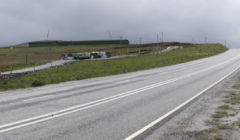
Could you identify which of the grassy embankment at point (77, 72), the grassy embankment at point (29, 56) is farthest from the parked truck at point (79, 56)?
the grassy embankment at point (77, 72)

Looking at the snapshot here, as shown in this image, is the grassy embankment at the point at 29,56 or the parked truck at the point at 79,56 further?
the parked truck at the point at 79,56

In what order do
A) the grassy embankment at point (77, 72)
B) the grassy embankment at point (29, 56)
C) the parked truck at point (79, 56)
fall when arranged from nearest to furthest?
Result: the grassy embankment at point (77, 72) → the grassy embankment at point (29, 56) → the parked truck at point (79, 56)

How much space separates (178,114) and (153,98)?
9.32 feet

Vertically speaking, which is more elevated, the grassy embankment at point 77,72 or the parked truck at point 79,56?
the parked truck at point 79,56

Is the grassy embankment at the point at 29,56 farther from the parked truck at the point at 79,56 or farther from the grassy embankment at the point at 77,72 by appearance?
the grassy embankment at the point at 77,72

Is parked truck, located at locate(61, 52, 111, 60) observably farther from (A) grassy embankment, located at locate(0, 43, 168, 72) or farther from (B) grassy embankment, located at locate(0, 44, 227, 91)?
(B) grassy embankment, located at locate(0, 44, 227, 91)

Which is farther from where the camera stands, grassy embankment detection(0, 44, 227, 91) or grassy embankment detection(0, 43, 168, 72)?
grassy embankment detection(0, 43, 168, 72)

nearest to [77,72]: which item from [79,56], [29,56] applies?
[79,56]

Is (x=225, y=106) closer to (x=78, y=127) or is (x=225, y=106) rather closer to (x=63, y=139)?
(x=78, y=127)

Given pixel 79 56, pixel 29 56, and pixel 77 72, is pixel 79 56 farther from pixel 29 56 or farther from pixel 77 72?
pixel 29 56

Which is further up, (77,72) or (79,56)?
(79,56)

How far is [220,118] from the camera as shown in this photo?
7.68m

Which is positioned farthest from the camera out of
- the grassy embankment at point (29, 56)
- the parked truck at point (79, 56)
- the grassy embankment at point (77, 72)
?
the parked truck at point (79, 56)

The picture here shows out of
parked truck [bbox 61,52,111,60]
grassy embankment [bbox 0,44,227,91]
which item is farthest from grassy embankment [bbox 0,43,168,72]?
grassy embankment [bbox 0,44,227,91]
